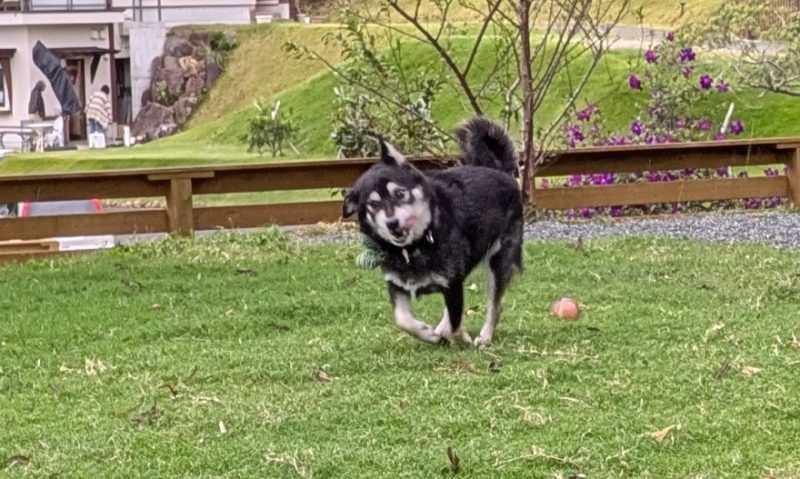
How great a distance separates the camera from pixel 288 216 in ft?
37.8

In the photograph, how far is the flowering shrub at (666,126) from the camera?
12.9m

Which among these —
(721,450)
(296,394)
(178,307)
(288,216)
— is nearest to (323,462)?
(296,394)

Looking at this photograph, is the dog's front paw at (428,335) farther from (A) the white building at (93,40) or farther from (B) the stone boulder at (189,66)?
(B) the stone boulder at (189,66)

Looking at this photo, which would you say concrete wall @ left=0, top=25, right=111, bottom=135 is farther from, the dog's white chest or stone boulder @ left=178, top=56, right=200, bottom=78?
the dog's white chest

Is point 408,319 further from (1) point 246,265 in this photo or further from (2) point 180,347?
(1) point 246,265

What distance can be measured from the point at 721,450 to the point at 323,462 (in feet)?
4.66

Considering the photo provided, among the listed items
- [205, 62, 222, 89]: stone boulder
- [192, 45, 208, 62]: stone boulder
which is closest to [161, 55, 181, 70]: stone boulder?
[192, 45, 208, 62]: stone boulder

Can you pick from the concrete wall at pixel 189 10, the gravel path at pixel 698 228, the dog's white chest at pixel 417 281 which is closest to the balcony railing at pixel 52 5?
the concrete wall at pixel 189 10

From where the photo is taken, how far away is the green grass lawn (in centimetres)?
429

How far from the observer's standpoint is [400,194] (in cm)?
561

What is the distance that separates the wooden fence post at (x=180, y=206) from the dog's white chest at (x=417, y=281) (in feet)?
17.5

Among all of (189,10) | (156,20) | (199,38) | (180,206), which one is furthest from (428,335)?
(189,10)

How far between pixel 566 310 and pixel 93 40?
30850 millimetres

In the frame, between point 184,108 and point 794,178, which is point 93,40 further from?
point 794,178
